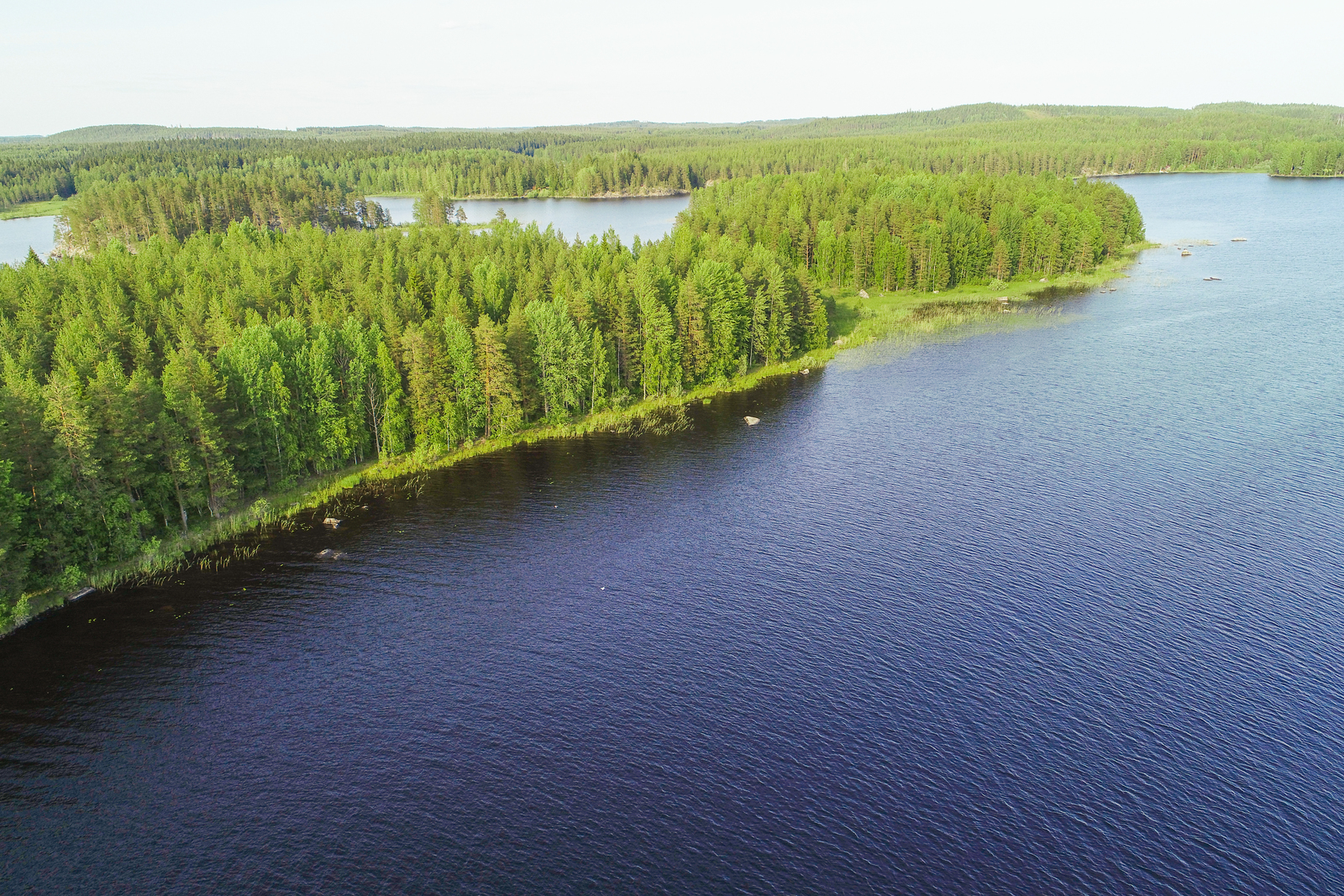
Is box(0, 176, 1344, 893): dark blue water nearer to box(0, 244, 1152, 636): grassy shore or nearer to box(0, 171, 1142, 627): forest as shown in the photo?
box(0, 244, 1152, 636): grassy shore

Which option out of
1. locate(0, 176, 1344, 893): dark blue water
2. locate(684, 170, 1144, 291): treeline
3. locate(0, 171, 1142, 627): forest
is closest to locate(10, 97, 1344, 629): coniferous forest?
locate(0, 171, 1142, 627): forest

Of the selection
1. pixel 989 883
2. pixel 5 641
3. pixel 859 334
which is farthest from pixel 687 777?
pixel 859 334

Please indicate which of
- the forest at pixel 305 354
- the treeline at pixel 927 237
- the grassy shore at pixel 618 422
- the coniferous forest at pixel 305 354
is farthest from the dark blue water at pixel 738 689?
the treeline at pixel 927 237

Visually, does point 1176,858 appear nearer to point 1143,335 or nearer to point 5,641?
point 5,641

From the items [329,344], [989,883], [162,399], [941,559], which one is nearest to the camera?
[989,883]

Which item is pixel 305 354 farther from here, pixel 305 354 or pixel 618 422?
pixel 618 422

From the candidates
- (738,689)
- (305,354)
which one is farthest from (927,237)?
(738,689)
